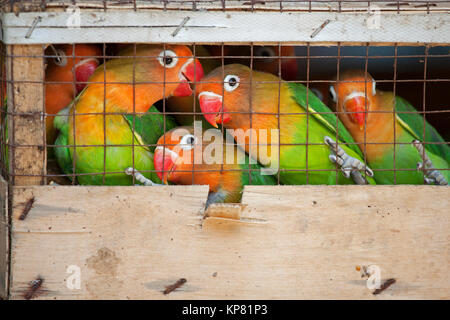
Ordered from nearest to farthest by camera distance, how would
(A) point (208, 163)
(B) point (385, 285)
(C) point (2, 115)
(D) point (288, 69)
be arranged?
(B) point (385, 285), (C) point (2, 115), (A) point (208, 163), (D) point (288, 69)

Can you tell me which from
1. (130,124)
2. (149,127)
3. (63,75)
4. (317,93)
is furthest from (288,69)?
(63,75)

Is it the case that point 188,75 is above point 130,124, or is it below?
above

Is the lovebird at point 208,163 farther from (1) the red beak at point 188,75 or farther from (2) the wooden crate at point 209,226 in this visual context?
(2) the wooden crate at point 209,226

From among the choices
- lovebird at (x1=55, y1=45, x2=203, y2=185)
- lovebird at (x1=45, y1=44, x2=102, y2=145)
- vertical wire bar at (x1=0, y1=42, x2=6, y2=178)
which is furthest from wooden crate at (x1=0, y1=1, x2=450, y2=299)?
lovebird at (x1=45, y1=44, x2=102, y2=145)

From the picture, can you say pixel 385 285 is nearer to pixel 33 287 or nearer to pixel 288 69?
pixel 33 287

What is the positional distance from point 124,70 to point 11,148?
792 mm

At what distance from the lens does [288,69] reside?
376 cm

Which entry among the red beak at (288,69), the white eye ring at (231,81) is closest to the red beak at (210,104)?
the white eye ring at (231,81)

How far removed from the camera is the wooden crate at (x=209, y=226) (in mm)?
2479

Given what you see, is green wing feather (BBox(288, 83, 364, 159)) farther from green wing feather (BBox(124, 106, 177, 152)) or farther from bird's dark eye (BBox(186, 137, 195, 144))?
green wing feather (BBox(124, 106, 177, 152))

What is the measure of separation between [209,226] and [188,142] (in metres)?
0.55

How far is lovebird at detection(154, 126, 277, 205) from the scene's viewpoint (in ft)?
9.39

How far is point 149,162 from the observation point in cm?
299

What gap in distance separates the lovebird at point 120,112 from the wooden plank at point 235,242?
46cm
